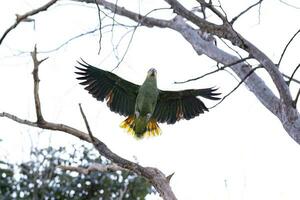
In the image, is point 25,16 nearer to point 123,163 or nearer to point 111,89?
point 123,163

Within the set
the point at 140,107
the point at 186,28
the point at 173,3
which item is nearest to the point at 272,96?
the point at 173,3

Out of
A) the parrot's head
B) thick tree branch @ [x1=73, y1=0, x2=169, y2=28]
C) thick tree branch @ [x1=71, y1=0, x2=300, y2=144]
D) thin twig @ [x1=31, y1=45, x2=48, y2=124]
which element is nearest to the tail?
the parrot's head

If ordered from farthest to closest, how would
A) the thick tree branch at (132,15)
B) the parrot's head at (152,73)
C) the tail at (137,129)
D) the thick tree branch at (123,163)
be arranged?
the tail at (137,129) → the parrot's head at (152,73) → the thick tree branch at (132,15) → the thick tree branch at (123,163)

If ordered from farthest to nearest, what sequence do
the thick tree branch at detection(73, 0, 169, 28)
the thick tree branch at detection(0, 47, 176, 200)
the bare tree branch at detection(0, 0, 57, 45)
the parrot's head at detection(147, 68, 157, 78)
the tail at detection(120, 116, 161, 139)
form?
the tail at detection(120, 116, 161, 139) → the parrot's head at detection(147, 68, 157, 78) → the thick tree branch at detection(73, 0, 169, 28) → the thick tree branch at detection(0, 47, 176, 200) → the bare tree branch at detection(0, 0, 57, 45)

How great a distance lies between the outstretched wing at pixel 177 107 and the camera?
215 inches

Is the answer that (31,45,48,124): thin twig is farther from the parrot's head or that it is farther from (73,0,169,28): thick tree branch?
the parrot's head

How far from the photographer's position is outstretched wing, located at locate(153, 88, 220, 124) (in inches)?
215

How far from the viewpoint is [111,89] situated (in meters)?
5.54

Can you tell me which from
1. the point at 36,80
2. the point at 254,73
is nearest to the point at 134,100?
the point at 254,73

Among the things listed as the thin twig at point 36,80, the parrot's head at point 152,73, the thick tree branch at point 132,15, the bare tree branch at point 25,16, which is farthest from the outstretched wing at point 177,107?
the bare tree branch at point 25,16

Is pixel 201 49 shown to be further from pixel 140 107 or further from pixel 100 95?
pixel 100 95

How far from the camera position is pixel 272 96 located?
3.05 meters

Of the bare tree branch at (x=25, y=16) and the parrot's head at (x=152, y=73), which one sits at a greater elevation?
the parrot's head at (x=152, y=73)

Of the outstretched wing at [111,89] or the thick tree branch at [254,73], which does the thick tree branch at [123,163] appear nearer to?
the thick tree branch at [254,73]
